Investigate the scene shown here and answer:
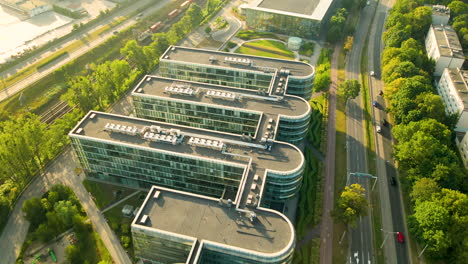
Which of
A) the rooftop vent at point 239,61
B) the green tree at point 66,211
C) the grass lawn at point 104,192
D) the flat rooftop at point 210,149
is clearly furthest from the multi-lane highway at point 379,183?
the green tree at point 66,211

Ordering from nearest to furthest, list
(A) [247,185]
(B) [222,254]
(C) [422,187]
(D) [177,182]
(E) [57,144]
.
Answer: (B) [222,254], (A) [247,185], (C) [422,187], (D) [177,182], (E) [57,144]

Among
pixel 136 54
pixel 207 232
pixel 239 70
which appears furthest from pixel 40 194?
pixel 239 70

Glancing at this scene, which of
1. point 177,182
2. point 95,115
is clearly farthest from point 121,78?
point 177,182

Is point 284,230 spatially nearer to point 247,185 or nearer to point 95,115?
point 247,185

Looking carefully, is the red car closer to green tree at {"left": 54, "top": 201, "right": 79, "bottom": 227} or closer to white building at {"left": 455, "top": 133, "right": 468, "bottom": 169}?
white building at {"left": 455, "top": 133, "right": 468, "bottom": 169}

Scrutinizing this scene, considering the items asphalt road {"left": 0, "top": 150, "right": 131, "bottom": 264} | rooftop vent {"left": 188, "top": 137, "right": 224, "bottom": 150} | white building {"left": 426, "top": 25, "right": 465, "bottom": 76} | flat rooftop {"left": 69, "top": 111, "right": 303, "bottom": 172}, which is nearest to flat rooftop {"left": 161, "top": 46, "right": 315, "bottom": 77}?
flat rooftop {"left": 69, "top": 111, "right": 303, "bottom": 172}

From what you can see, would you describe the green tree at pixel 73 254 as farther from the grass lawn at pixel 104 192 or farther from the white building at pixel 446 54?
the white building at pixel 446 54
